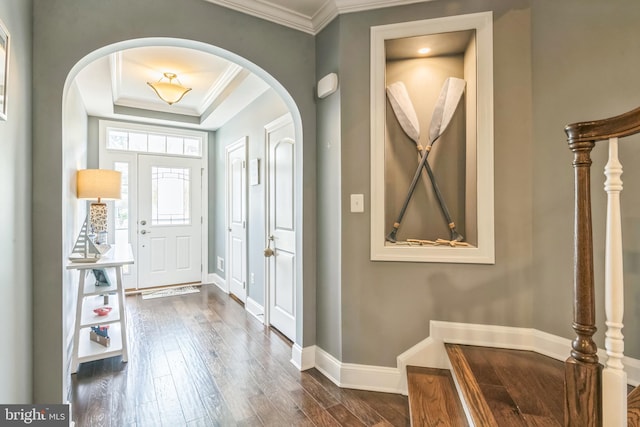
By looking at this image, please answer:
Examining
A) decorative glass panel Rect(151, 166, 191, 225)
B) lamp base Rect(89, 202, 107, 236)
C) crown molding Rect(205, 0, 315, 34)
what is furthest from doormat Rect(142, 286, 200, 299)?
crown molding Rect(205, 0, 315, 34)

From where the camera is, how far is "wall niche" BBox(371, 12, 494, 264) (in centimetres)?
199

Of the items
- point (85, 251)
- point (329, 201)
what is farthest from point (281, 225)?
point (85, 251)

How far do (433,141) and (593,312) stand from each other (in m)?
1.52

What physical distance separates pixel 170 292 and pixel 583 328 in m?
4.78

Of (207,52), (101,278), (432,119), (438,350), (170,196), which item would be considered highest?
(207,52)

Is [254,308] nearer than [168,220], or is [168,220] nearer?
[254,308]

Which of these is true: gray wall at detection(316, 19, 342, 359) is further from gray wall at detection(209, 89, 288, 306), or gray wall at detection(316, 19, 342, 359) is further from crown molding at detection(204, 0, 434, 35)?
gray wall at detection(209, 89, 288, 306)

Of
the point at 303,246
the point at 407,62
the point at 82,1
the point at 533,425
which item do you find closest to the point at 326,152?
the point at 303,246

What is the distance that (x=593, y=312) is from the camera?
98 cm

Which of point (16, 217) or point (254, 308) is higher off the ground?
point (16, 217)

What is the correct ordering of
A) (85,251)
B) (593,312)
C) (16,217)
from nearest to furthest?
(593,312), (16,217), (85,251)

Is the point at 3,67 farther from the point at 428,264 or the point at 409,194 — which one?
the point at 428,264

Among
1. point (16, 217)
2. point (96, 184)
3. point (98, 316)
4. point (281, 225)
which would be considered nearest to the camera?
point (16, 217)

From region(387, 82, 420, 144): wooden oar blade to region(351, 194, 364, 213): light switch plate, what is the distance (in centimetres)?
60
